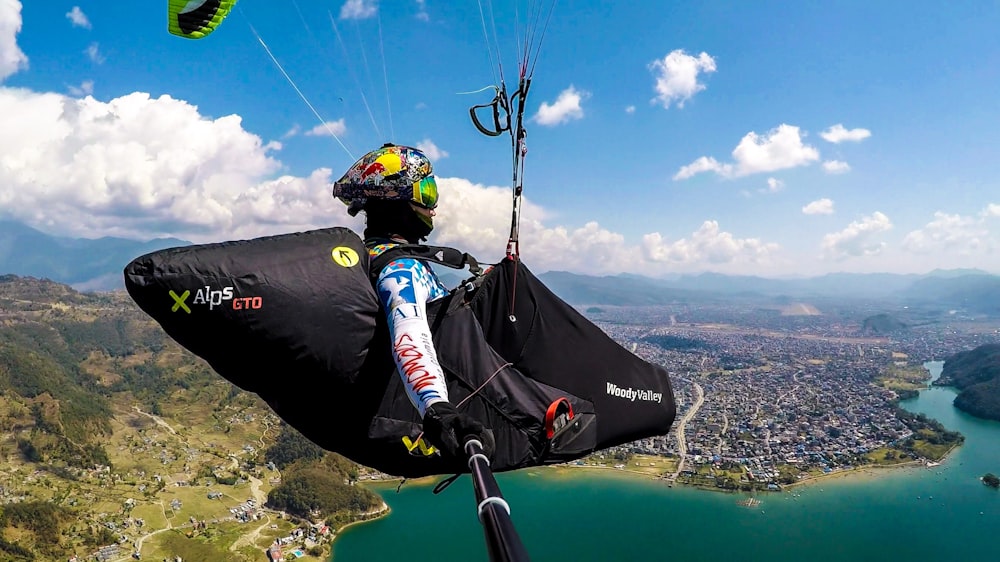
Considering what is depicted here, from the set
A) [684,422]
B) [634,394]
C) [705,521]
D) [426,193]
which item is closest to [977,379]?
[684,422]

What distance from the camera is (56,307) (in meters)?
100

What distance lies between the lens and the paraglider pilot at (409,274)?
1457 mm

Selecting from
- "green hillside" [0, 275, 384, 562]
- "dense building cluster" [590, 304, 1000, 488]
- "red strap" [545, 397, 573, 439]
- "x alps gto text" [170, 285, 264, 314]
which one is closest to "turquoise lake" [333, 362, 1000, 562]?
"dense building cluster" [590, 304, 1000, 488]

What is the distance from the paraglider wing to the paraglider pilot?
1.82 m

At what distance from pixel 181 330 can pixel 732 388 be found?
216 ft

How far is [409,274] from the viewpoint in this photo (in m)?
2.00

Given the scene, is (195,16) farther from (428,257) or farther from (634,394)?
(634,394)

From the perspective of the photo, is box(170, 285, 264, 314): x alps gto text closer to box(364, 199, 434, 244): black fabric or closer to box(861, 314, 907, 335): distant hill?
box(364, 199, 434, 244): black fabric

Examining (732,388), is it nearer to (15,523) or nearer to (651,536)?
(651,536)

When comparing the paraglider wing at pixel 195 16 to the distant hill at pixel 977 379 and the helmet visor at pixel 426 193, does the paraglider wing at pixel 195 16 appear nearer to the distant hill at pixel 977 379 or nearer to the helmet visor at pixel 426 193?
the helmet visor at pixel 426 193

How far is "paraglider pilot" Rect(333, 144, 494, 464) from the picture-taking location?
1.46 metres

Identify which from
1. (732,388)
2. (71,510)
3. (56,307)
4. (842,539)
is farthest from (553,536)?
(56,307)

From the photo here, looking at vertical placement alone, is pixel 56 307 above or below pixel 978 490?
above

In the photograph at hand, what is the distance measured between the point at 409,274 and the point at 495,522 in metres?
1.18
